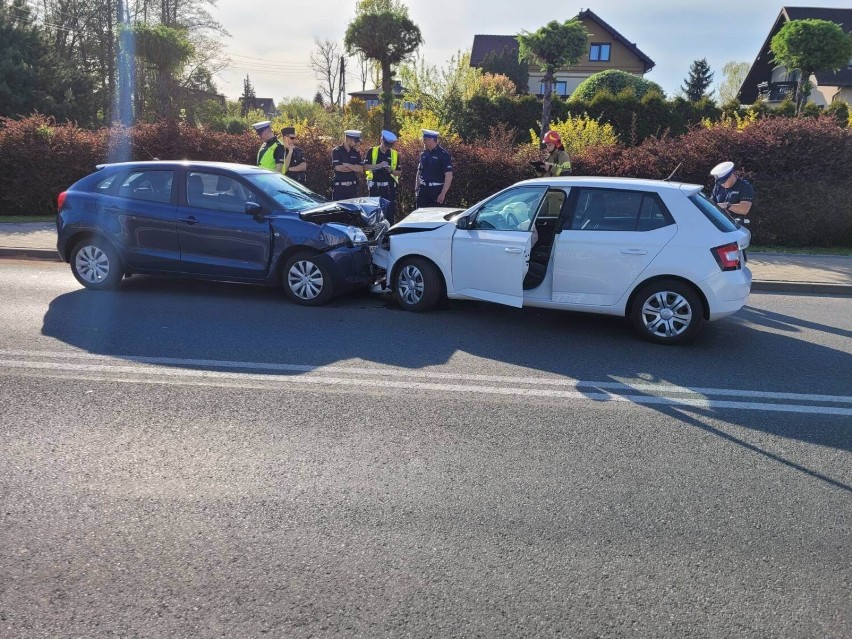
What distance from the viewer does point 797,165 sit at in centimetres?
1327

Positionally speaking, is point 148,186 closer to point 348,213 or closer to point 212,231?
point 212,231

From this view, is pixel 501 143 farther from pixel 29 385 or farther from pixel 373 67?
pixel 373 67

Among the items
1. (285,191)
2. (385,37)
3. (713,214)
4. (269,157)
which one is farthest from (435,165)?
(385,37)

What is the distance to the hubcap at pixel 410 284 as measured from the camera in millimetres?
8117

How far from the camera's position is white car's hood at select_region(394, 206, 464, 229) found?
8.03 m

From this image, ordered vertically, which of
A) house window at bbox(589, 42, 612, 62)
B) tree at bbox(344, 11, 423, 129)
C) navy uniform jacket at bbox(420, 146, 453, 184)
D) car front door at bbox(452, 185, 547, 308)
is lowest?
car front door at bbox(452, 185, 547, 308)

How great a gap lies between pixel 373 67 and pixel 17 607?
2815cm

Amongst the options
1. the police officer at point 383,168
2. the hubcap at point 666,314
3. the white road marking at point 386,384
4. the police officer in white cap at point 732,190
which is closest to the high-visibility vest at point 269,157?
the police officer at point 383,168

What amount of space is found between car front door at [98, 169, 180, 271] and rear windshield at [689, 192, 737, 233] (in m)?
5.97

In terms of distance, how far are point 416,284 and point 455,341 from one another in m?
1.33

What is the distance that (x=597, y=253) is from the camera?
719 centimetres

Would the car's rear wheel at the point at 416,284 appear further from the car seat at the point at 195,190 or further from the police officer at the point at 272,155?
the police officer at the point at 272,155

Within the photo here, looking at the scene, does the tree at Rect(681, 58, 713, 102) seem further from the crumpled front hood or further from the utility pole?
the crumpled front hood

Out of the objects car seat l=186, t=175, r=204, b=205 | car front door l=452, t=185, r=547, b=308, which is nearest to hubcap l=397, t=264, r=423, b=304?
car front door l=452, t=185, r=547, b=308
